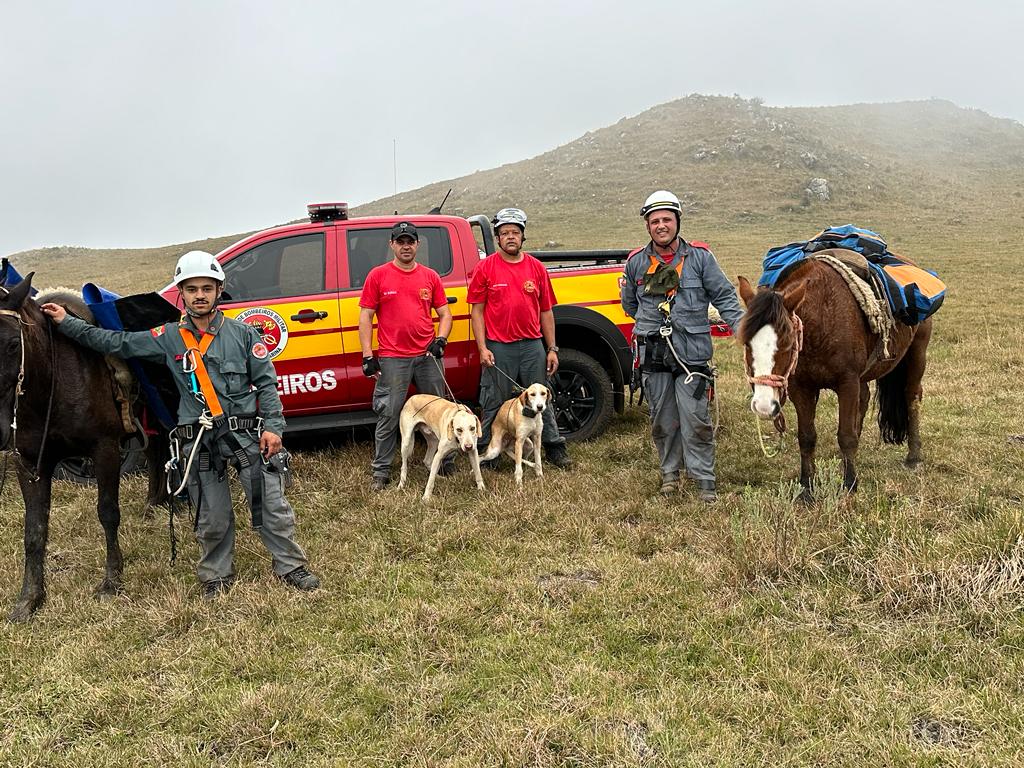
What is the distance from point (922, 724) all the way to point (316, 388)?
4682 mm

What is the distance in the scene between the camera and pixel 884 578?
3467 millimetres

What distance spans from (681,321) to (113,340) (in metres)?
3.64

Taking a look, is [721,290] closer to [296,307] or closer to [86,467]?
[296,307]

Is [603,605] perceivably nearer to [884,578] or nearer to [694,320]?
[884,578]

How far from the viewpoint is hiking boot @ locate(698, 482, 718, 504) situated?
5.03m

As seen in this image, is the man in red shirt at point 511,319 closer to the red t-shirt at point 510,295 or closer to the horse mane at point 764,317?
the red t-shirt at point 510,295

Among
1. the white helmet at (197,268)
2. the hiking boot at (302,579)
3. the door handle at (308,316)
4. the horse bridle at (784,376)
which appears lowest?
the hiking boot at (302,579)

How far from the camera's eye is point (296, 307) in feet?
19.0

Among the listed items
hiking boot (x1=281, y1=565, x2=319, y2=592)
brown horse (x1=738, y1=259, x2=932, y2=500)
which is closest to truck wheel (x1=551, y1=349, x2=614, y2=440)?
brown horse (x1=738, y1=259, x2=932, y2=500)

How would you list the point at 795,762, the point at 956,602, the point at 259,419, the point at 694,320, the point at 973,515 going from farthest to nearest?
the point at 694,320
the point at 973,515
the point at 259,419
the point at 956,602
the point at 795,762

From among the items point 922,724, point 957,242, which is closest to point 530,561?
point 922,724

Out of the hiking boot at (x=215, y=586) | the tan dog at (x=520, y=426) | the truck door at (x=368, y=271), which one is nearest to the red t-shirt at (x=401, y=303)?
the truck door at (x=368, y=271)

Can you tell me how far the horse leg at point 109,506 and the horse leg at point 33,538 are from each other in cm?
26

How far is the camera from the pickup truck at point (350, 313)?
5.80 metres
